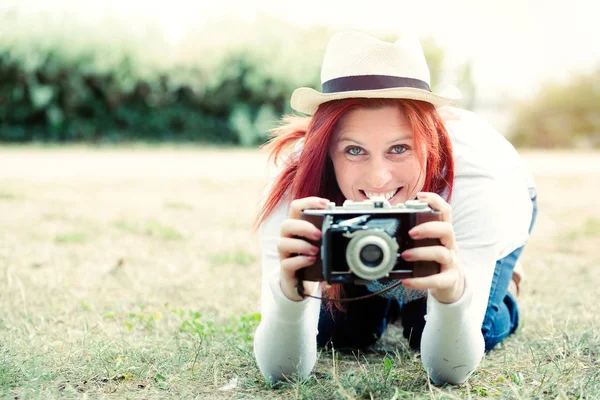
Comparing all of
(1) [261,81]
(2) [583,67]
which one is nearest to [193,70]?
(1) [261,81]

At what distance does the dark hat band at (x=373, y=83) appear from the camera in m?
2.49

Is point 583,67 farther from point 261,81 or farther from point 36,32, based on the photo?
point 36,32

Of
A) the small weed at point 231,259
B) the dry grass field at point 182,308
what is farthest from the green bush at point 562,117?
the small weed at point 231,259

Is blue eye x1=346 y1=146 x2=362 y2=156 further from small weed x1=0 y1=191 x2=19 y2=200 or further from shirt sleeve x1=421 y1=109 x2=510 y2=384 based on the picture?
small weed x1=0 y1=191 x2=19 y2=200

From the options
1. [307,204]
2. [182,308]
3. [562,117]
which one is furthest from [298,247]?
[562,117]

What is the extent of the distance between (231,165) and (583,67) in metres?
9.70

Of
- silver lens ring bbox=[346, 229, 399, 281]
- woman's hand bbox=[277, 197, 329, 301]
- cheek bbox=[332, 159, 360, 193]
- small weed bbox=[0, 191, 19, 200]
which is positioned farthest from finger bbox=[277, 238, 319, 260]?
small weed bbox=[0, 191, 19, 200]

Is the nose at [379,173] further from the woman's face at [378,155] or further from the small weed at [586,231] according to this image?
the small weed at [586,231]

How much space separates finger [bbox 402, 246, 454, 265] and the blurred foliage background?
1384cm

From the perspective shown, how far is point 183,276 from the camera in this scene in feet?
15.0

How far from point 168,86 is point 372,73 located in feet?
48.5

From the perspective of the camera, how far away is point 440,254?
206 cm

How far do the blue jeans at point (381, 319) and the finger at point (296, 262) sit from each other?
867mm

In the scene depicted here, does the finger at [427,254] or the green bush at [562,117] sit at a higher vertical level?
the green bush at [562,117]
